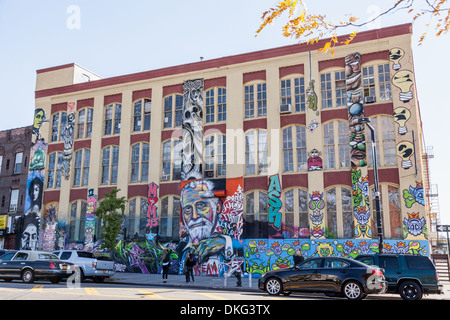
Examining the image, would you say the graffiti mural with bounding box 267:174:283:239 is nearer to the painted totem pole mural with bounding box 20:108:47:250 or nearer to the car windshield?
the car windshield

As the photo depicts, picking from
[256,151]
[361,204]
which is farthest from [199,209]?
[361,204]

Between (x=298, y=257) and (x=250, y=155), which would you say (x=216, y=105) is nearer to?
(x=250, y=155)

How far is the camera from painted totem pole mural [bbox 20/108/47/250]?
31125 mm

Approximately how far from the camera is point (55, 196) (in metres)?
31.0

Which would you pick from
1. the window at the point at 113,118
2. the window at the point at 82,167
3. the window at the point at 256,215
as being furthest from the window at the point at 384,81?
the window at the point at 82,167

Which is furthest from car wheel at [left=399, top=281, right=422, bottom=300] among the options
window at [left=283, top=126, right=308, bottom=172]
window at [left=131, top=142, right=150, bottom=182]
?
window at [left=131, top=142, right=150, bottom=182]

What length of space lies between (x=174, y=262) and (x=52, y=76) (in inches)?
730

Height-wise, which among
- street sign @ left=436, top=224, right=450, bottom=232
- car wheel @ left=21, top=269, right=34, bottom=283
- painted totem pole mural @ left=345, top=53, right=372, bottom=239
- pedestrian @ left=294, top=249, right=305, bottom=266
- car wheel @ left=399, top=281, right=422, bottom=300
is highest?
painted totem pole mural @ left=345, top=53, right=372, bottom=239

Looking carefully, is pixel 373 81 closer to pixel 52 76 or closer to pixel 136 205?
pixel 136 205

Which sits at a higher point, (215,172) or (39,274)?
(215,172)

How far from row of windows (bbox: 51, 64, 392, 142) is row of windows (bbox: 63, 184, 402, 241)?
5.10 metres

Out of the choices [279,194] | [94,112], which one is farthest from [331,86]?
[94,112]
